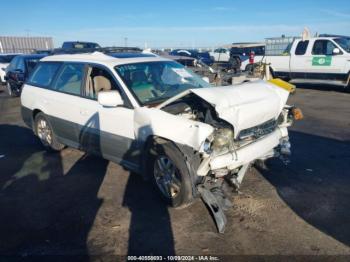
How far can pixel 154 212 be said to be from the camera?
3.71 metres

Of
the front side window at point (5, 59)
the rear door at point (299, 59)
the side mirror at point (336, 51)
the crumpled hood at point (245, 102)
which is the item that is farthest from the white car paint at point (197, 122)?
the front side window at point (5, 59)

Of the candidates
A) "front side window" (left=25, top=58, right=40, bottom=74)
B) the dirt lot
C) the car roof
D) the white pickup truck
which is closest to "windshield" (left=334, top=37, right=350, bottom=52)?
the white pickup truck

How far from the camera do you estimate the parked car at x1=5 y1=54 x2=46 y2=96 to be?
39.3 feet

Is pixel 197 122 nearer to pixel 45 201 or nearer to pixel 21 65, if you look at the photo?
pixel 45 201

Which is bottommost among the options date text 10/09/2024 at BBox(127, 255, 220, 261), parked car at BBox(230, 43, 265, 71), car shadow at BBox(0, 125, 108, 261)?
car shadow at BBox(0, 125, 108, 261)

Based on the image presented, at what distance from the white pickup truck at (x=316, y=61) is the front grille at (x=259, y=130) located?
894 cm

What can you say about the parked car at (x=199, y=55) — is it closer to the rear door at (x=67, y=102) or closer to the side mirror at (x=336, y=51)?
the side mirror at (x=336, y=51)

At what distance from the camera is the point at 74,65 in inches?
197

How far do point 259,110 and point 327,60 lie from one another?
9556 millimetres

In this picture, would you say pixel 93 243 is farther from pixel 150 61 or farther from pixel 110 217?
pixel 150 61

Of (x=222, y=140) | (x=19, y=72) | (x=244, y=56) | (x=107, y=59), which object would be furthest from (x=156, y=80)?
(x=244, y=56)

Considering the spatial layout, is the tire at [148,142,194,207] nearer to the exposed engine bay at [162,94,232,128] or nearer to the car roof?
the exposed engine bay at [162,94,232,128]

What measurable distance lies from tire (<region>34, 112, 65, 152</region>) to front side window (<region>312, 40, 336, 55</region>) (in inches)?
407

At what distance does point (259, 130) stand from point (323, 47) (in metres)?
9.83
